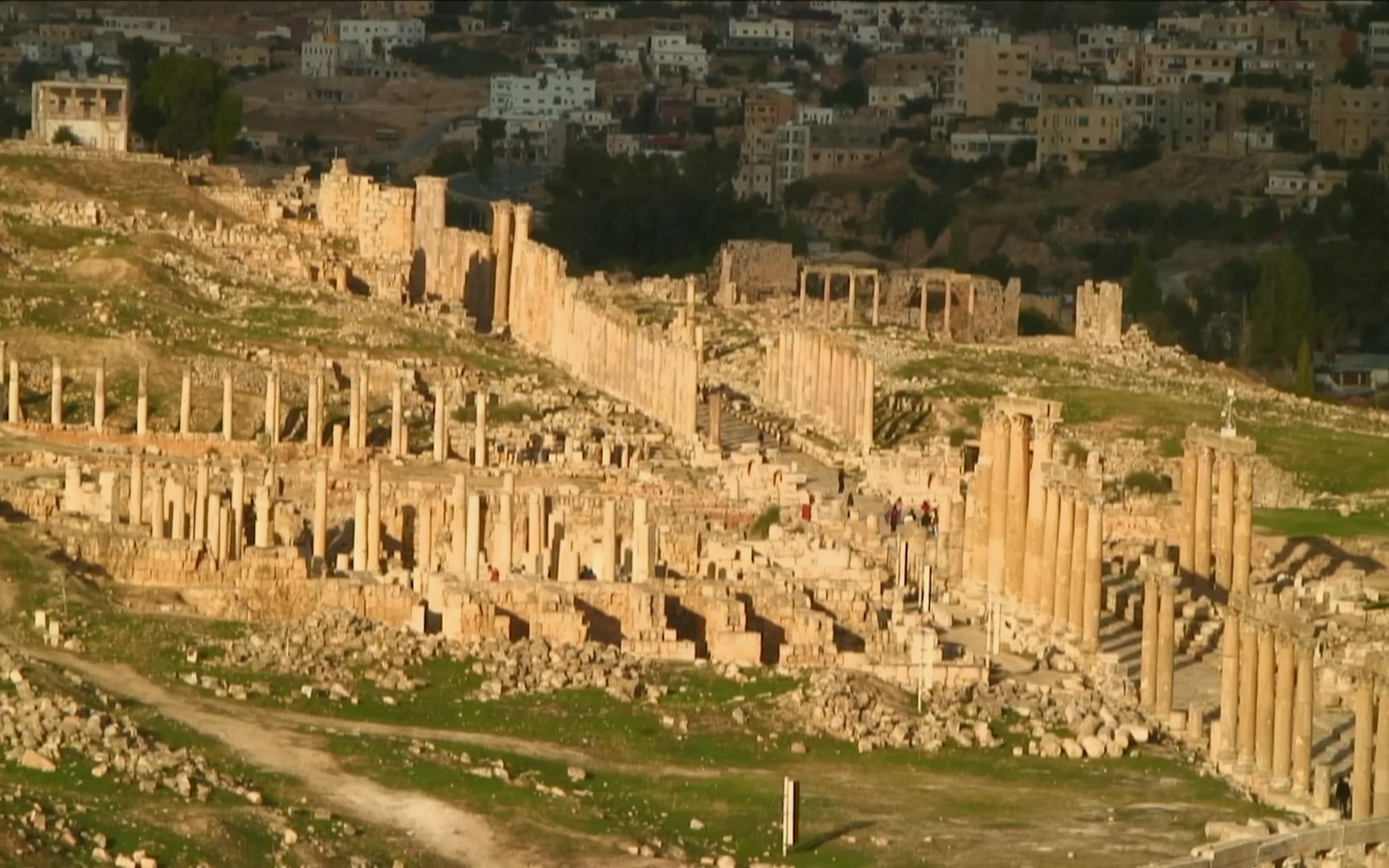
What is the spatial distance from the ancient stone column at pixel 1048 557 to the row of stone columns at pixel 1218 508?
2.26m

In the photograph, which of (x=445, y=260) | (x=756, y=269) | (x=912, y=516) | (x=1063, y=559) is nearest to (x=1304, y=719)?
(x=1063, y=559)

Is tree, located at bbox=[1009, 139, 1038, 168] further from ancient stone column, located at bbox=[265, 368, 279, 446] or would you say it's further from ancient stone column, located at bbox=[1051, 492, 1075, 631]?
ancient stone column, located at bbox=[1051, 492, 1075, 631]

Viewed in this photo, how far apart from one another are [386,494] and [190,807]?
2621 cm

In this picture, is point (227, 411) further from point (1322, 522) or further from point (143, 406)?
point (1322, 522)

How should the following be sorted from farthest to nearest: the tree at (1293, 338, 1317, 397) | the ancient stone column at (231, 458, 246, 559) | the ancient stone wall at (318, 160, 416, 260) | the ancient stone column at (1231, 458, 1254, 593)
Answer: the ancient stone wall at (318, 160, 416, 260) → the tree at (1293, 338, 1317, 397) → the ancient stone column at (1231, 458, 1254, 593) → the ancient stone column at (231, 458, 246, 559)

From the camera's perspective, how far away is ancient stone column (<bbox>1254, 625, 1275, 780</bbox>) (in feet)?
183

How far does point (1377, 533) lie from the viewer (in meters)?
77.4

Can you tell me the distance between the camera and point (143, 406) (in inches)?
3182

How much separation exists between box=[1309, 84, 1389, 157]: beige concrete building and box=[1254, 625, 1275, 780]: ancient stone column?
384 ft

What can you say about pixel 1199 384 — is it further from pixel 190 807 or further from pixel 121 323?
pixel 190 807

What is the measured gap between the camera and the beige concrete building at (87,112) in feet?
385

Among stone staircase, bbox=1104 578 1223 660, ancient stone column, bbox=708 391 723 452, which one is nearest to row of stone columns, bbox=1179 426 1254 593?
stone staircase, bbox=1104 578 1223 660

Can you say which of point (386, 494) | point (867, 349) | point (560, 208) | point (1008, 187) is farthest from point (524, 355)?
point (1008, 187)

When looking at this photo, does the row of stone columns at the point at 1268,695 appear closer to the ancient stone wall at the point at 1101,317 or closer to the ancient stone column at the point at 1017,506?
the ancient stone column at the point at 1017,506
